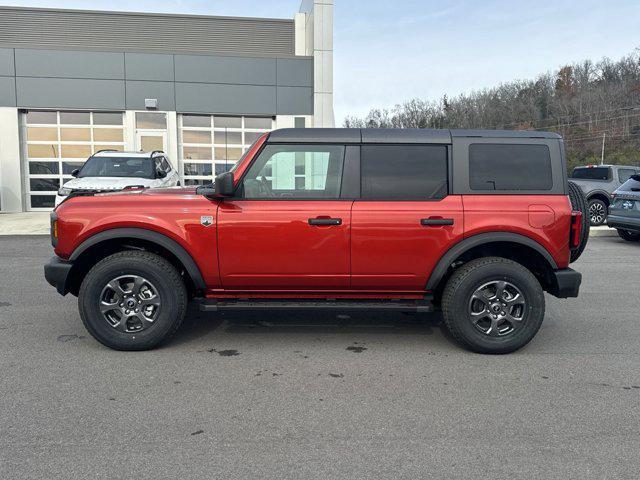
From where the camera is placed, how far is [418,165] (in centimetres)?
454

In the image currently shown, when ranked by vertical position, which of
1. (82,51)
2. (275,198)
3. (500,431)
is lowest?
(500,431)

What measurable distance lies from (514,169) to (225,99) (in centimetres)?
1494

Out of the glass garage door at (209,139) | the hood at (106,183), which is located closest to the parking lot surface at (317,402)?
the hood at (106,183)

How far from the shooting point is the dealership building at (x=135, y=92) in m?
17.2

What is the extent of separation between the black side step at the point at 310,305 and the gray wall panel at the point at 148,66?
1491 cm

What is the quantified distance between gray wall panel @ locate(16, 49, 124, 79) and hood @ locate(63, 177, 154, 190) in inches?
305

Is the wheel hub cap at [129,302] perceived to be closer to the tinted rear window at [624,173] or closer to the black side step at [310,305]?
the black side step at [310,305]

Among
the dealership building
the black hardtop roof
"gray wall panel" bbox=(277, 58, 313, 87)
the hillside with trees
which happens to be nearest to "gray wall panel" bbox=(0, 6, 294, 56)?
the dealership building

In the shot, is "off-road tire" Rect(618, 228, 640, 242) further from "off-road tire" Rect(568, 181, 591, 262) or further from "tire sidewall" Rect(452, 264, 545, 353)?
"tire sidewall" Rect(452, 264, 545, 353)

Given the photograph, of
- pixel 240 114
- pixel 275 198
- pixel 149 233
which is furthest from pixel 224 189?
pixel 240 114

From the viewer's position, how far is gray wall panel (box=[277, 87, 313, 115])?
59.3ft

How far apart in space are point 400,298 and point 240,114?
14.8m

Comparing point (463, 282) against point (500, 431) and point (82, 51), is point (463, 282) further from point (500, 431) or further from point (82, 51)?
point (82, 51)

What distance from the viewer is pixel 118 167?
1164cm
